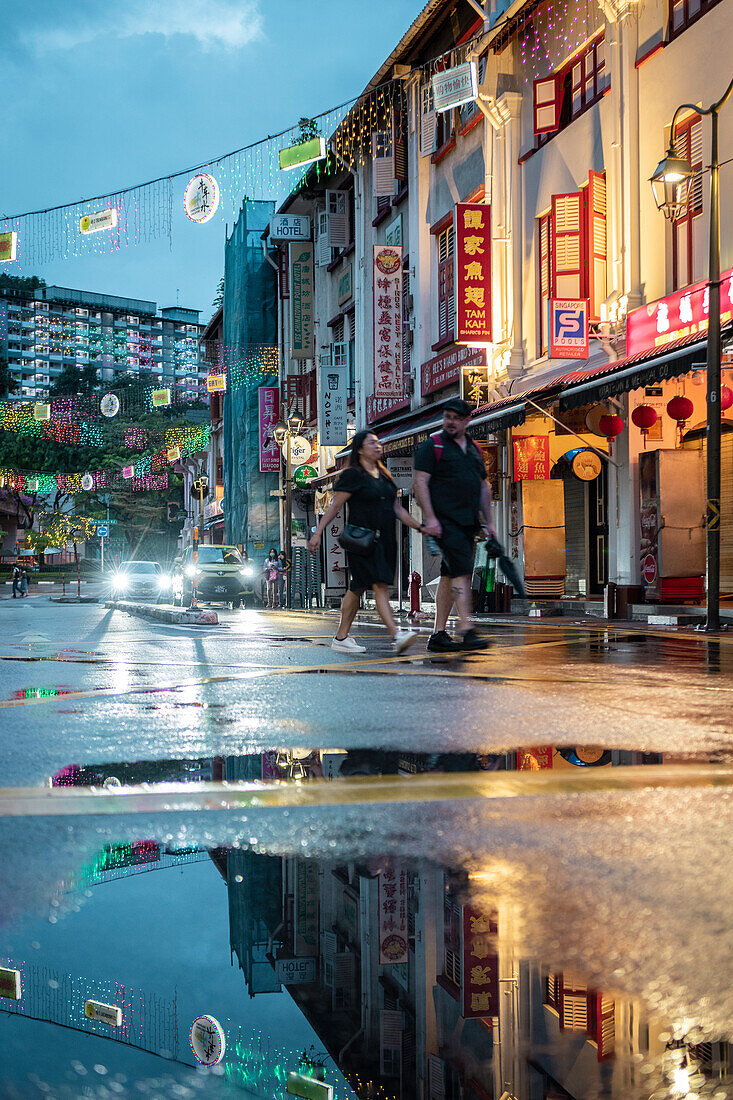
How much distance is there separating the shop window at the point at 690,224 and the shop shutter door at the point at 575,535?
6626 millimetres

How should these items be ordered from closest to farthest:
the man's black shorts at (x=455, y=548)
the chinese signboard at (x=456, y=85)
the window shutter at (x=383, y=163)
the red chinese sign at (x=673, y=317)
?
the man's black shorts at (x=455, y=548) < the red chinese sign at (x=673, y=317) < the chinese signboard at (x=456, y=85) < the window shutter at (x=383, y=163)

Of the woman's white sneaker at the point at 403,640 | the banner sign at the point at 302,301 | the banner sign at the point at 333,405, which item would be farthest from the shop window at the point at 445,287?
the woman's white sneaker at the point at 403,640

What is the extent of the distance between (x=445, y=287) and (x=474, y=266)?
12.5 feet

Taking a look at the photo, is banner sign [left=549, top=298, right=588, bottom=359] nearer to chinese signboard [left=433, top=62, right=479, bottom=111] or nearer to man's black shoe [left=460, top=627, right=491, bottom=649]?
chinese signboard [left=433, top=62, right=479, bottom=111]

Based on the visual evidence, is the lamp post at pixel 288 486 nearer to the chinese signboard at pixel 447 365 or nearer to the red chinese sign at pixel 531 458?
the chinese signboard at pixel 447 365

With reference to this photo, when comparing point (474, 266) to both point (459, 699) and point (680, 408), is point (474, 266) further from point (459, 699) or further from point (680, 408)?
point (459, 699)

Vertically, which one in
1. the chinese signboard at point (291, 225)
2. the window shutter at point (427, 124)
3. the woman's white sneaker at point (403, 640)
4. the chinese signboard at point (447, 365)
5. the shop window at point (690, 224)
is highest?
the chinese signboard at point (291, 225)

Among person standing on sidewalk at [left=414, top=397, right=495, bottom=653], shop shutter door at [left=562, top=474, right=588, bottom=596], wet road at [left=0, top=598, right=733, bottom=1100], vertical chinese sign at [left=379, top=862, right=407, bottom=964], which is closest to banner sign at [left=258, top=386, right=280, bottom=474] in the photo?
shop shutter door at [left=562, top=474, right=588, bottom=596]

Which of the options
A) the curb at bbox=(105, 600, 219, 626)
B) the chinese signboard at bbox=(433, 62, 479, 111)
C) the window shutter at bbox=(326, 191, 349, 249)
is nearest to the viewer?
the curb at bbox=(105, 600, 219, 626)

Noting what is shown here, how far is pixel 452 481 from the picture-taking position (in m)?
9.09

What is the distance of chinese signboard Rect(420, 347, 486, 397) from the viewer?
2244 centimetres

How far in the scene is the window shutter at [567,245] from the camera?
17422 millimetres

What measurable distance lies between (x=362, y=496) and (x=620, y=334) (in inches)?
356

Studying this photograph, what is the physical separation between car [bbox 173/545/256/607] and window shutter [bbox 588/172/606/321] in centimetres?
1432
